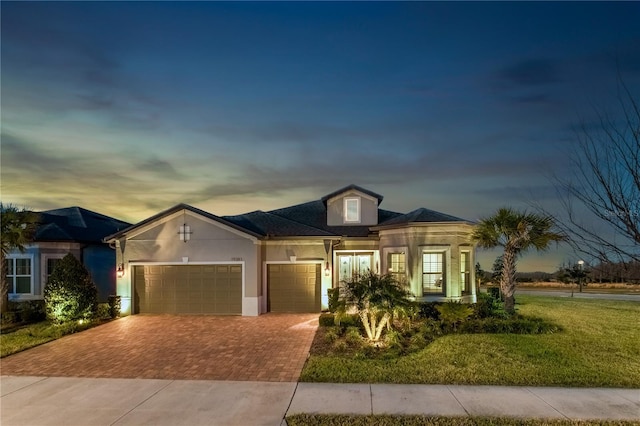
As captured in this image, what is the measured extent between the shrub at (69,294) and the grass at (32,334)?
37 centimetres

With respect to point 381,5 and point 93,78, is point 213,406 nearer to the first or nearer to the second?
point 381,5

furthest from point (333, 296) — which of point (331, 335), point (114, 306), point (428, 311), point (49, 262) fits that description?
point (49, 262)

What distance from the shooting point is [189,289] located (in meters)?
16.2

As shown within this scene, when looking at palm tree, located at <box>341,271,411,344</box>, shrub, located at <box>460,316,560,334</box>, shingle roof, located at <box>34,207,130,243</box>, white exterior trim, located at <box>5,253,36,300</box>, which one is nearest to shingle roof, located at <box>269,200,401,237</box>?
palm tree, located at <box>341,271,411,344</box>

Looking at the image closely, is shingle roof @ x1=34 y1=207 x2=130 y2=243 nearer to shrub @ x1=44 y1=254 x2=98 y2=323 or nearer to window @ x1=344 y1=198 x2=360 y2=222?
shrub @ x1=44 y1=254 x2=98 y2=323

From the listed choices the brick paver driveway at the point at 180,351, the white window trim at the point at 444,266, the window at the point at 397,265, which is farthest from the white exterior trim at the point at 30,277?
the white window trim at the point at 444,266

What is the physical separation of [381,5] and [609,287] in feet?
117

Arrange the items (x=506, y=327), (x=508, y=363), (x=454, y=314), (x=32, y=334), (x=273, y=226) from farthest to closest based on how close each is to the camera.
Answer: (x=273, y=226), (x=32, y=334), (x=454, y=314), (x=506, y=327), (x=508, y=363)

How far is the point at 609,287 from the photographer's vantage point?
33375 mm

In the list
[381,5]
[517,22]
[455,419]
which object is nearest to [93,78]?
[381,5]

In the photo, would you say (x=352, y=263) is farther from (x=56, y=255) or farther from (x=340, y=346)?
(x=56, y=255)

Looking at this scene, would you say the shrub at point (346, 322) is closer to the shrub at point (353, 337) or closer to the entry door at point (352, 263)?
the shrub at point (353, 337)

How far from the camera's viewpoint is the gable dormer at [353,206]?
19.0m

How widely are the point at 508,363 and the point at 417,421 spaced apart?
4156 mm
